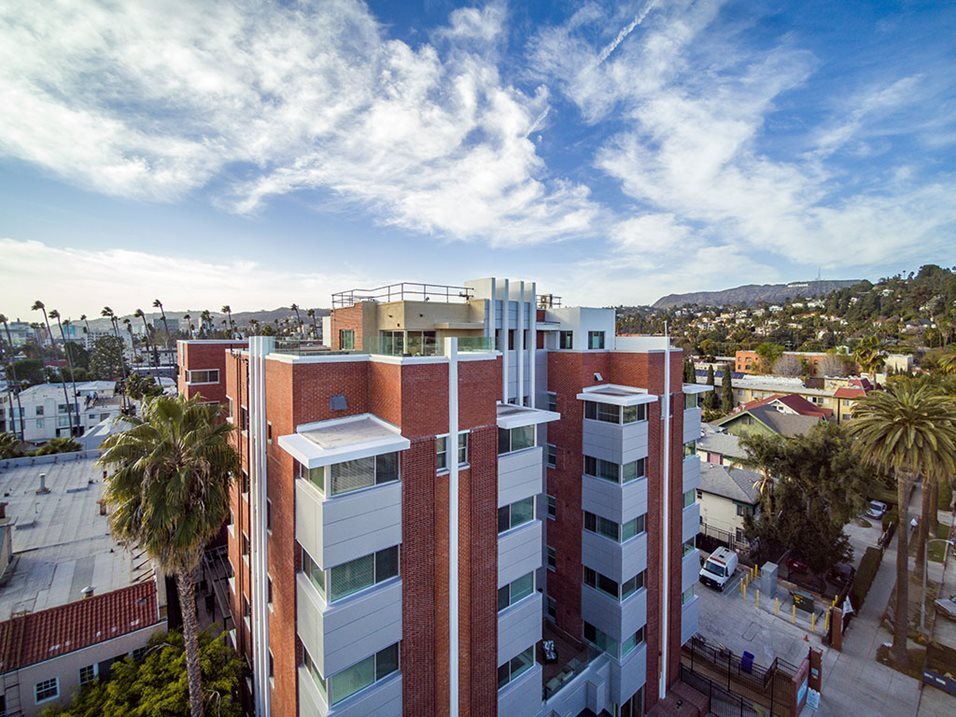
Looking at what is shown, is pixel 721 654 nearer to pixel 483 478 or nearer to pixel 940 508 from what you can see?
pixel 483 478

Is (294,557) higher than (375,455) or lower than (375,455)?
lower

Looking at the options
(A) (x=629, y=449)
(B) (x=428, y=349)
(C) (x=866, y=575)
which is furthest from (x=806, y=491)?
(B) (x=428, y=349)

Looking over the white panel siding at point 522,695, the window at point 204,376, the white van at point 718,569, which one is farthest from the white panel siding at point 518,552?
the window at point 204,376

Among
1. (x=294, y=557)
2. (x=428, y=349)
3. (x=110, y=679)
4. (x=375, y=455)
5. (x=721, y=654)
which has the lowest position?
(x=721, y=654)

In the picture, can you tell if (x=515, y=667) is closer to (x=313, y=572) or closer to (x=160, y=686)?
(x=313, y=572)

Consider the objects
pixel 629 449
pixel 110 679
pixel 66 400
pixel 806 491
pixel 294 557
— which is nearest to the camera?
pixel 294 557

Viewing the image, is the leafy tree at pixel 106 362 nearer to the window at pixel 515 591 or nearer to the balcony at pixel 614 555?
the balcony at pixel 614 555

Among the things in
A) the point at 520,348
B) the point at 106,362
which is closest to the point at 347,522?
the point at 520,348

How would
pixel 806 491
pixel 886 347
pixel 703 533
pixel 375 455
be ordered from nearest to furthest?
pixel 375 455, pixel 806 491, pixel 703 533, pixel 886 347
